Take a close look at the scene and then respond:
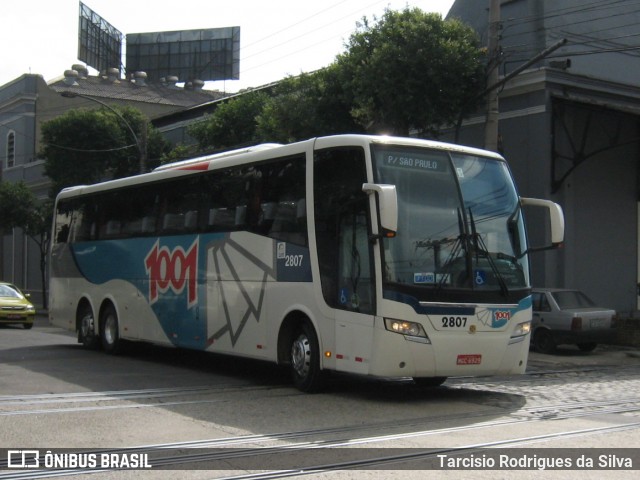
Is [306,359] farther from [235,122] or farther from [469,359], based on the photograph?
[235,122]

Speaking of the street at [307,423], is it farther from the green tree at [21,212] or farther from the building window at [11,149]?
the building window at [11,149]

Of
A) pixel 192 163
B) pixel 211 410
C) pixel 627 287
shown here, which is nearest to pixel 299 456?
pixel 211 410

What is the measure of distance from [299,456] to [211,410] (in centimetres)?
287

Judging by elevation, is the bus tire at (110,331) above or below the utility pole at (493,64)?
below

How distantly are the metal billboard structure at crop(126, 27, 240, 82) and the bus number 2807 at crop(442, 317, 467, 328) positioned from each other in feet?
182

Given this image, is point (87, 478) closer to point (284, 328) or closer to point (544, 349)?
point (284, 328)

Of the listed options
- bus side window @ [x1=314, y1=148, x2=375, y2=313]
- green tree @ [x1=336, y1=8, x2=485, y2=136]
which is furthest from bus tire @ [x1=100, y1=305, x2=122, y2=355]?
green tree @ [x1=336, y1=8, x2=485, y2=136]

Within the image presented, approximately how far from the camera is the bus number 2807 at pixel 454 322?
35.1 feet

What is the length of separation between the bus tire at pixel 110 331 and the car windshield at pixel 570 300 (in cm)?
1016

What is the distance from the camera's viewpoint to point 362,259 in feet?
35.5

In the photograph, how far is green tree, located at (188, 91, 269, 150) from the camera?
1219 inches

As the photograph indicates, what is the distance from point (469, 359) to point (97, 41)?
5639 centimetres

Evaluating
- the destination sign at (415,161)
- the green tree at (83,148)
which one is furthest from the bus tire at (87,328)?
the green tree at (83,148)

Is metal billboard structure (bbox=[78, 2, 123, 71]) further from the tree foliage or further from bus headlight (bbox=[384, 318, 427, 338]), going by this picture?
bus headlight (bbox=[384, 318, 427, 338])
